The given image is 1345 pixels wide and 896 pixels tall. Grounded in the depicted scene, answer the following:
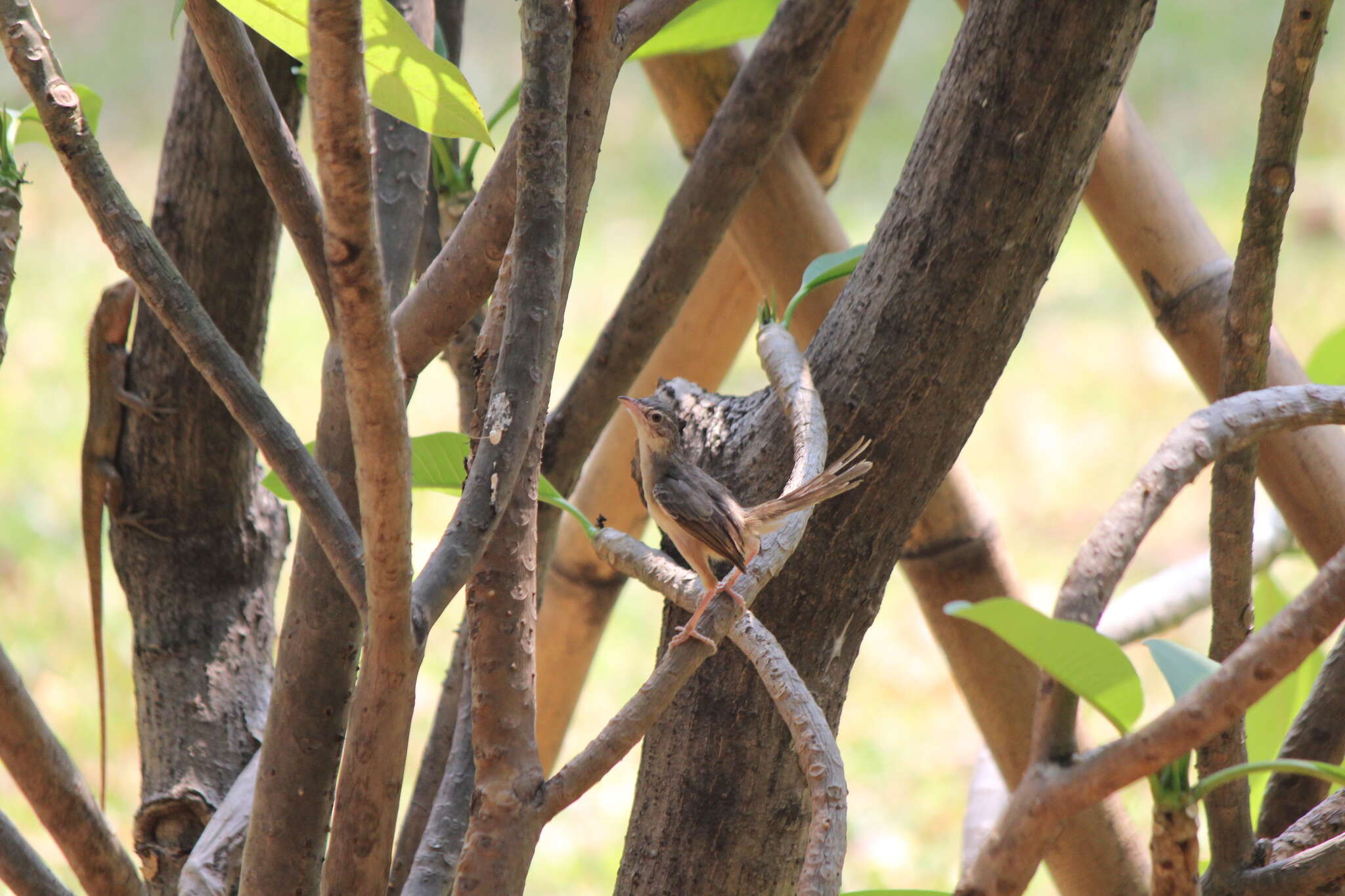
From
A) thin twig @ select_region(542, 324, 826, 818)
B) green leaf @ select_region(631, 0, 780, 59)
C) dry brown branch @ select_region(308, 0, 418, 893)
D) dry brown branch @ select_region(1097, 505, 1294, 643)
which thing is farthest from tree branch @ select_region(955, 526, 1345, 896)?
dry brown branch @ select_region(1097, 505, 1294, 643)

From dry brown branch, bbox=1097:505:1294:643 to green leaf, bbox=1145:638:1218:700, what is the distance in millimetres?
888

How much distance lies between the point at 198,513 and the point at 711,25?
0.72 meters

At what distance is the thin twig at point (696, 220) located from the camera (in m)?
1.07

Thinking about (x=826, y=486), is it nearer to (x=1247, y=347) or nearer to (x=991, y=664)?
(x=1247, y=347)

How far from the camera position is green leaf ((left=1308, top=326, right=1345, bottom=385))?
3.65ft

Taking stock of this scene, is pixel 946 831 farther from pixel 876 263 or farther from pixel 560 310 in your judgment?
pixel 560 310

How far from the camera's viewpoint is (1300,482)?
3.34 ft

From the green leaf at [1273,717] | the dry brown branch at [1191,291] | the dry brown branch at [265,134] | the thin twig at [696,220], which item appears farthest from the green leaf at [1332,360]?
the dry brown branch at [265,134]

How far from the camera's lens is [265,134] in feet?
2.37

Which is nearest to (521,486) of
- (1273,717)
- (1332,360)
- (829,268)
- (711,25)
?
(829,268)

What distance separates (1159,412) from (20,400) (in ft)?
11.6

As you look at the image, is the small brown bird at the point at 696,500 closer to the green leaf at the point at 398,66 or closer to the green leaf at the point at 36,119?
the green leaf at the point at 398,66

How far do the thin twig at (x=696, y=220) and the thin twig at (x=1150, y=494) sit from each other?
522 mm

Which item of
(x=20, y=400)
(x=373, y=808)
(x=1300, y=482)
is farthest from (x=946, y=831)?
(x=20, y=400)
